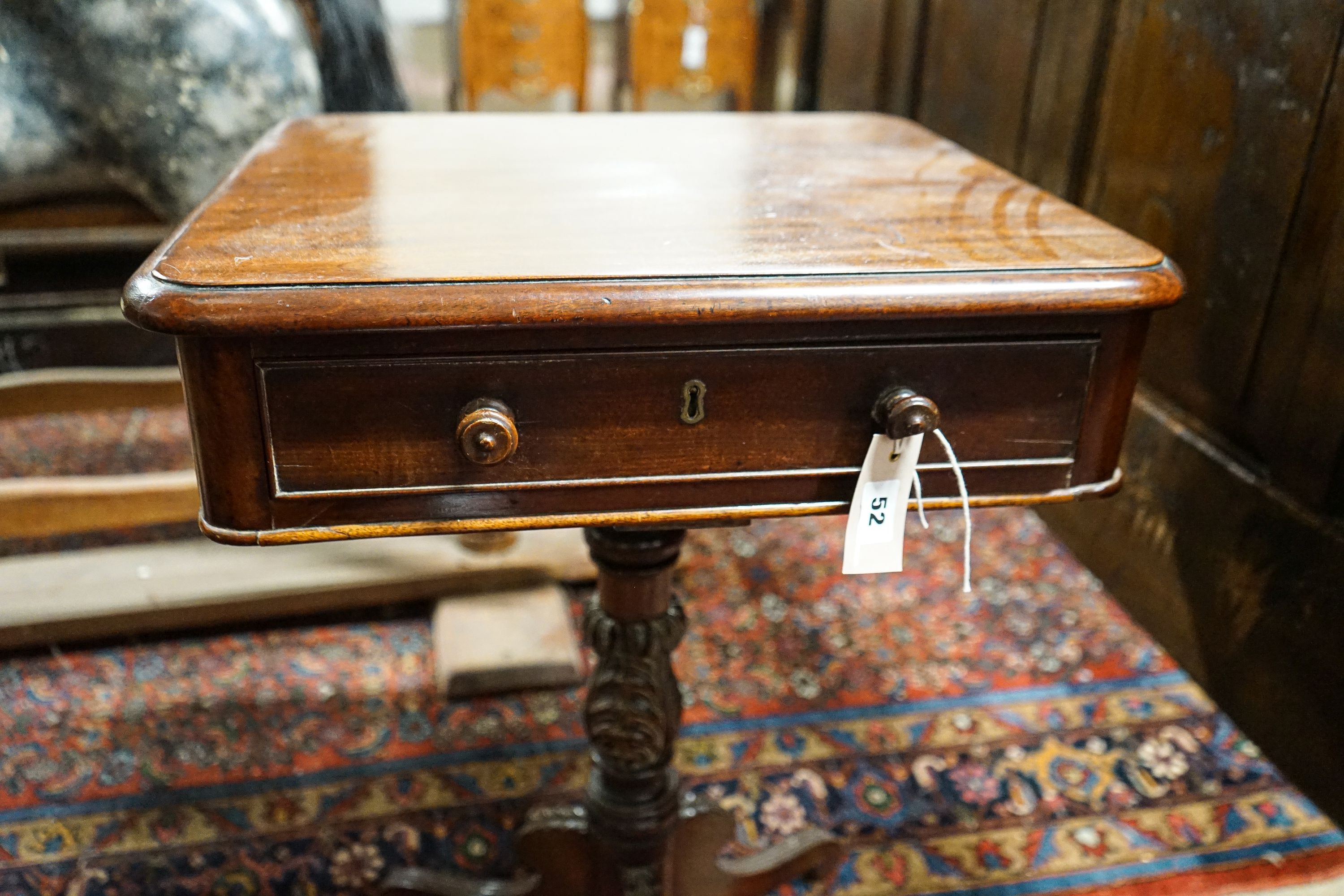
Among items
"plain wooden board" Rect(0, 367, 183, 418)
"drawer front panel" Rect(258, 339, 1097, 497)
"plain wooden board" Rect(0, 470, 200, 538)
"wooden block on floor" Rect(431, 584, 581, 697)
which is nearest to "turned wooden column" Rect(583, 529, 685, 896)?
"drawer front panel" Rect(258, 339, 1097, 497)

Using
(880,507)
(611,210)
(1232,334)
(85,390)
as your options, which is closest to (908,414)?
(880,507)

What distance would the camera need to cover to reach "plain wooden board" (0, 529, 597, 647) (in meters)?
1.57

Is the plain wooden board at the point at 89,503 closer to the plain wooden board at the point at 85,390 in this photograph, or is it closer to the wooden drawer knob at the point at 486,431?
the plain wooden board at the point at 85,390

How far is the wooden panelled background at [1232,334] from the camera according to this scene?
111 cm

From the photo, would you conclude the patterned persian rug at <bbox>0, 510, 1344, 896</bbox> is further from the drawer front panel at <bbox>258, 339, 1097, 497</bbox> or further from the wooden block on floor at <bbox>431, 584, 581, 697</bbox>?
the drawer front panel at <bbox>258, 339, 1097, 497</bbox>

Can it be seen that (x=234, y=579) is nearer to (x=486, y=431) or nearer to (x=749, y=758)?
(x=749, y=758)

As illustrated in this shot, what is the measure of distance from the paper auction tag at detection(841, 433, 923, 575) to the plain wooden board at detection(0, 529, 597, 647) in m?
0.93

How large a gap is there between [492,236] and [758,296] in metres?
0.21

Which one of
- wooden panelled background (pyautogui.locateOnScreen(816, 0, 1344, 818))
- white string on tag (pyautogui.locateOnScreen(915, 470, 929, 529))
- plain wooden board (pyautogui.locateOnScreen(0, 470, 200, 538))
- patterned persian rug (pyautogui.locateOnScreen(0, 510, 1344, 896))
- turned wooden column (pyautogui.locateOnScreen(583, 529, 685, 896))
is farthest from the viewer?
plain wooden board (pyautogui.locateOnScreen(0, 470, 200, 538))

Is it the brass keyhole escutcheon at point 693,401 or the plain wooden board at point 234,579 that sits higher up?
the brass keyhole escutcheon at point 693,401

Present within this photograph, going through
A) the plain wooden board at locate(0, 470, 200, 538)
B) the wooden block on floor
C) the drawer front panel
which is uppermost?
the drawer front panel

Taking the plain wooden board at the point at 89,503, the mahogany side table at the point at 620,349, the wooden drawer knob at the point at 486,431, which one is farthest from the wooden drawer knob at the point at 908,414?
the plain wooden board at the point at 89,503

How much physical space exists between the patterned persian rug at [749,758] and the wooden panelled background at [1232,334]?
18cm

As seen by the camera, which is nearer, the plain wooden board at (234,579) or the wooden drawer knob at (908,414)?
the wooden drawer knob at (908,414)
